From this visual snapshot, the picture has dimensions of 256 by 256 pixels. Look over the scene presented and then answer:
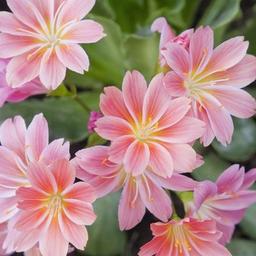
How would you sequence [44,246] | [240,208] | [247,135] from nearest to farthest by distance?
[44,246], [240,208], [247,135]

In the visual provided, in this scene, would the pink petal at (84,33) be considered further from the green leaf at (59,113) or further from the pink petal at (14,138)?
the green leaf at (59,113)

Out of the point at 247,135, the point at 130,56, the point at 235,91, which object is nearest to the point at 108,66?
the point at 130,56

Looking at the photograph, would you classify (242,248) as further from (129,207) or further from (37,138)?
(37,138)

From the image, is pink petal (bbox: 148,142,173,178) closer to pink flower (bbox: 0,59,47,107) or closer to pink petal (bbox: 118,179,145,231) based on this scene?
pink petal (bbox: 118,179,145,231)

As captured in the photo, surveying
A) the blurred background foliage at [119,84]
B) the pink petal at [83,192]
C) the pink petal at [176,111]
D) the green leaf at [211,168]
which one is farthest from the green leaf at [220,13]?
the pink petal at [83,192]

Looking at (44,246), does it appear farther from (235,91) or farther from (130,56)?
(130,56)

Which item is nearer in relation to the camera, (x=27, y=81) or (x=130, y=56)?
(x=27, y=81)

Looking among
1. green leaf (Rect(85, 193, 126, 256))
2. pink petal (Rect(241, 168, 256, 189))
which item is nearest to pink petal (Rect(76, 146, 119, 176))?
pink petal (Rect(241, 168, 256, 189))
